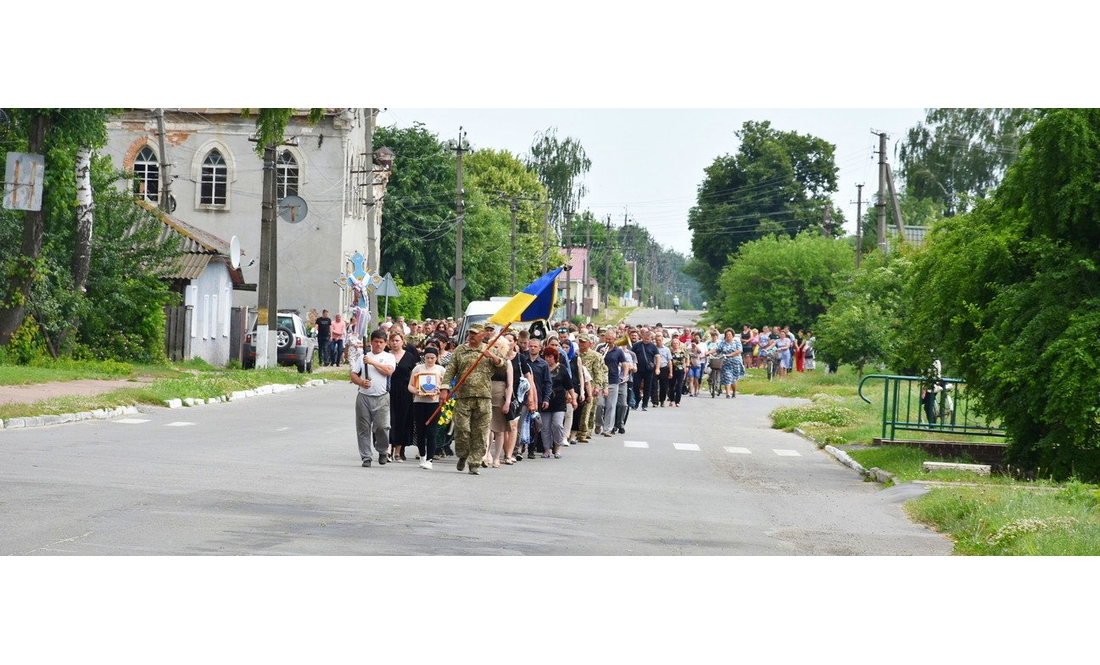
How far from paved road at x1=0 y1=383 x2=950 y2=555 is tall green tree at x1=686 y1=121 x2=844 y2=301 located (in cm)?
7210

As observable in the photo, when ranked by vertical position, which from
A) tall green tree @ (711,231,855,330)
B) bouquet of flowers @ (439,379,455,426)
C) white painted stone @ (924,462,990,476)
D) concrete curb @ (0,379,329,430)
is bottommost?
white painted stone @ (924,462,990,476)

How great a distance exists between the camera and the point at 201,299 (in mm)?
41406

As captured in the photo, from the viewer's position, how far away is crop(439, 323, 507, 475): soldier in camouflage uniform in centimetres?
1756

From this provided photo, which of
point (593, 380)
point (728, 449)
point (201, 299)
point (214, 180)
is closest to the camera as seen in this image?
point (728, 449)

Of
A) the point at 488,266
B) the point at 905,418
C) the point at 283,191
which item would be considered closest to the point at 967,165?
the point at 488,266

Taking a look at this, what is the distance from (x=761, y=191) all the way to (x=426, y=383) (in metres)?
78.3

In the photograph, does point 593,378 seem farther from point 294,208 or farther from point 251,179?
point 251,179

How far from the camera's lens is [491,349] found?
17828 mm

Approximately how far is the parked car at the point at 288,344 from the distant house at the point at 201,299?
4.70ft

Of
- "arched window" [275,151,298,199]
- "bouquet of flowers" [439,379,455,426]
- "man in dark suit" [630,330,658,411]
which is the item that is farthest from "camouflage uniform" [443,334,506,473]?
"arched window" [275,151,298,199]

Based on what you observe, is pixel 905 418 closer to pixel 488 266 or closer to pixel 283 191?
pixel 283 191

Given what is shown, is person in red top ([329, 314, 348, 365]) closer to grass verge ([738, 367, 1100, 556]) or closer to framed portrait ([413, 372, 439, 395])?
grass verge ([738, 367, 1100, 556])

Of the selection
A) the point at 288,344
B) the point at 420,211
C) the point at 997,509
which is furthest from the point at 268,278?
the point at 420,211

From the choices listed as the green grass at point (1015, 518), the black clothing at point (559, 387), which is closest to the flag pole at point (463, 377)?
the black clothing at point (559, 387)
